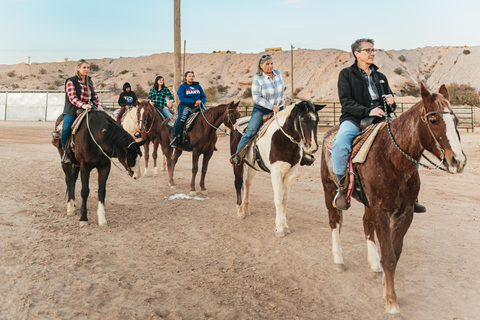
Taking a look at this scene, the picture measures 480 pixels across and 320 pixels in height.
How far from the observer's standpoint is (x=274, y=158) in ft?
22.0

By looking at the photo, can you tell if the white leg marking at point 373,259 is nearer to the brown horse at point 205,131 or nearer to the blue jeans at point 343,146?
the blue jeans at point 343,146

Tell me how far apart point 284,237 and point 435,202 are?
4.36 m

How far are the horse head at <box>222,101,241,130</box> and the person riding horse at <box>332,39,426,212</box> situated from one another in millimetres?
4829

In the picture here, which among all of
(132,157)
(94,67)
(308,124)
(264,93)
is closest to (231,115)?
(264,93)

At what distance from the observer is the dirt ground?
4.01 meters

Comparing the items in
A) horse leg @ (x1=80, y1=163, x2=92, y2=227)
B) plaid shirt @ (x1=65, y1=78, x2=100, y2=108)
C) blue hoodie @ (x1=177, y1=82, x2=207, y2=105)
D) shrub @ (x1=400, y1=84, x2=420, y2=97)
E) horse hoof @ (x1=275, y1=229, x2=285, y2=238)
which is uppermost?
shrub @ (x1=400, y1=84, x2=420, y2=97)

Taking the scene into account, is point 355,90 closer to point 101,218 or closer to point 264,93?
point 264,93

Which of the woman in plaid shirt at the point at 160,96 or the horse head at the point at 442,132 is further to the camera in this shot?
the woman in plaid shirt at the point at 160,96

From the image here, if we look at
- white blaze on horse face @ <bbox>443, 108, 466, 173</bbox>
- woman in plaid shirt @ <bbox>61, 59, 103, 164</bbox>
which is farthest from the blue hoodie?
white blaze on horse face @ <bbox>443, 108, 466, 173</bbox>

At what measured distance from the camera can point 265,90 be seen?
701cm

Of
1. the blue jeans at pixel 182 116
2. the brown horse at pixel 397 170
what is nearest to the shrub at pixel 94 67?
the blue jeans at pixel 182 116

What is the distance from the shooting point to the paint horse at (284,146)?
6129 millimetres

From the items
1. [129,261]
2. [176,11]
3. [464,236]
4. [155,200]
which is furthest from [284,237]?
[176,11]

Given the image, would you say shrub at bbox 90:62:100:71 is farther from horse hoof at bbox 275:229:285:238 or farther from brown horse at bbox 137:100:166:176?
horse hoof at bbox 275:229:285:238
